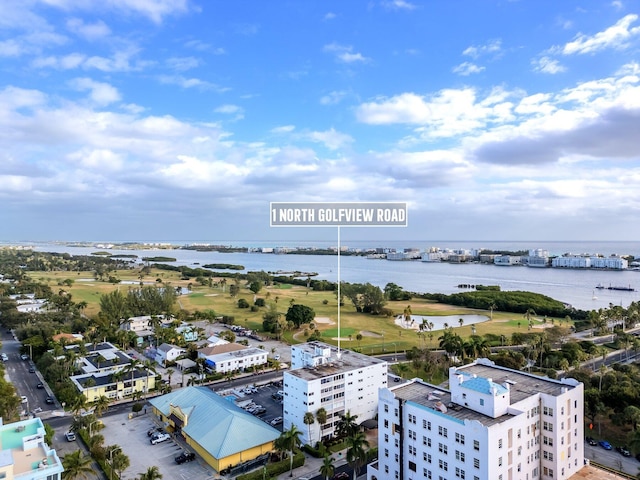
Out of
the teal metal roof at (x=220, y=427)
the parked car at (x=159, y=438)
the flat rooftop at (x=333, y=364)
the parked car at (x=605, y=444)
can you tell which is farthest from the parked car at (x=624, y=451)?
the parked car at (x=159, y=438)

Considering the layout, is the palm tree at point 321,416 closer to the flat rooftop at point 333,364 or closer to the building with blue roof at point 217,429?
the flat rooftop at point 333,364

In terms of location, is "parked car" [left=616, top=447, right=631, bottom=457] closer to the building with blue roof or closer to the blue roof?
the blue roof

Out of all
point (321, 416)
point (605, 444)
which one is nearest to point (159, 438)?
point (321, 416)

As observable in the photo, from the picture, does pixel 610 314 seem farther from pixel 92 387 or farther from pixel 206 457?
pixel 92 387

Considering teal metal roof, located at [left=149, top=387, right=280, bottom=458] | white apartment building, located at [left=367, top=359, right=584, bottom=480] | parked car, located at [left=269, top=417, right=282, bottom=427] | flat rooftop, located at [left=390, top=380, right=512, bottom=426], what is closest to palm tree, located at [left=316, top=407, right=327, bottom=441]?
teal metal roof, located at [left=149, top=387, right=280, bottom=458]

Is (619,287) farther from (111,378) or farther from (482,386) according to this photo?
(111,378)

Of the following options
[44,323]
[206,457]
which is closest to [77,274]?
[44,323]
